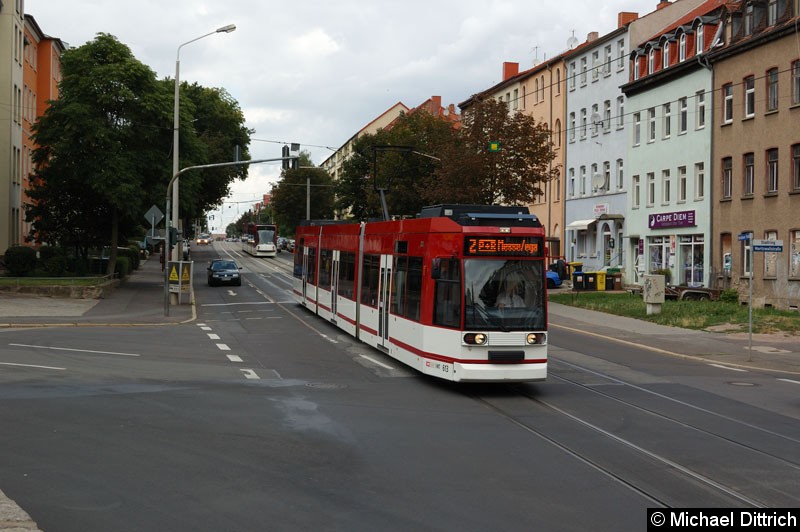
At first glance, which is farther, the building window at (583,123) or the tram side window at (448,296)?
the building window at (583,123)

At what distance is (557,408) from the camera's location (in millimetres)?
13844

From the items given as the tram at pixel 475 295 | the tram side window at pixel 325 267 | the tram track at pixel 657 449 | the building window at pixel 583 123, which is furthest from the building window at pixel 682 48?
the tram track at pixel 657 449

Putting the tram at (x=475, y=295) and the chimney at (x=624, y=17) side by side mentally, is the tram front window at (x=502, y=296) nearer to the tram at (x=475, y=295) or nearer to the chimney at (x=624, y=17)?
the tram at (x=475, y=295)

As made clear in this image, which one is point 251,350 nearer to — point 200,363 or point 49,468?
point 200,363

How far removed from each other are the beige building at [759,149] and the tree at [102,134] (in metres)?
23.9

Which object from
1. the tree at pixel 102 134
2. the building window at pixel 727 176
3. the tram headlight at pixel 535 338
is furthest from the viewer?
the building window at pixel 727 176

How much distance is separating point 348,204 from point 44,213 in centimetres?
4769

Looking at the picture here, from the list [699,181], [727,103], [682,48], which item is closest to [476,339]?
[727,103]

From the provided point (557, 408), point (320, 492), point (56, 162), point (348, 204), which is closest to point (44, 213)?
point (56, 162)

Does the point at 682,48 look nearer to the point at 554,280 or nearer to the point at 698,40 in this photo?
the point at 698,40

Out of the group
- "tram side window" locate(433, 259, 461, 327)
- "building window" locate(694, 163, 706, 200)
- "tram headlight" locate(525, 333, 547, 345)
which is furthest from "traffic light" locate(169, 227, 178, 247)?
"building window" locate(694, 163, 706, 200)

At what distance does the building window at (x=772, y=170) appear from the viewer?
123 ft

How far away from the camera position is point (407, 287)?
57.1 ft

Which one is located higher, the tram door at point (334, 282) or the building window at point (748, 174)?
the building window at point (748, 174)
